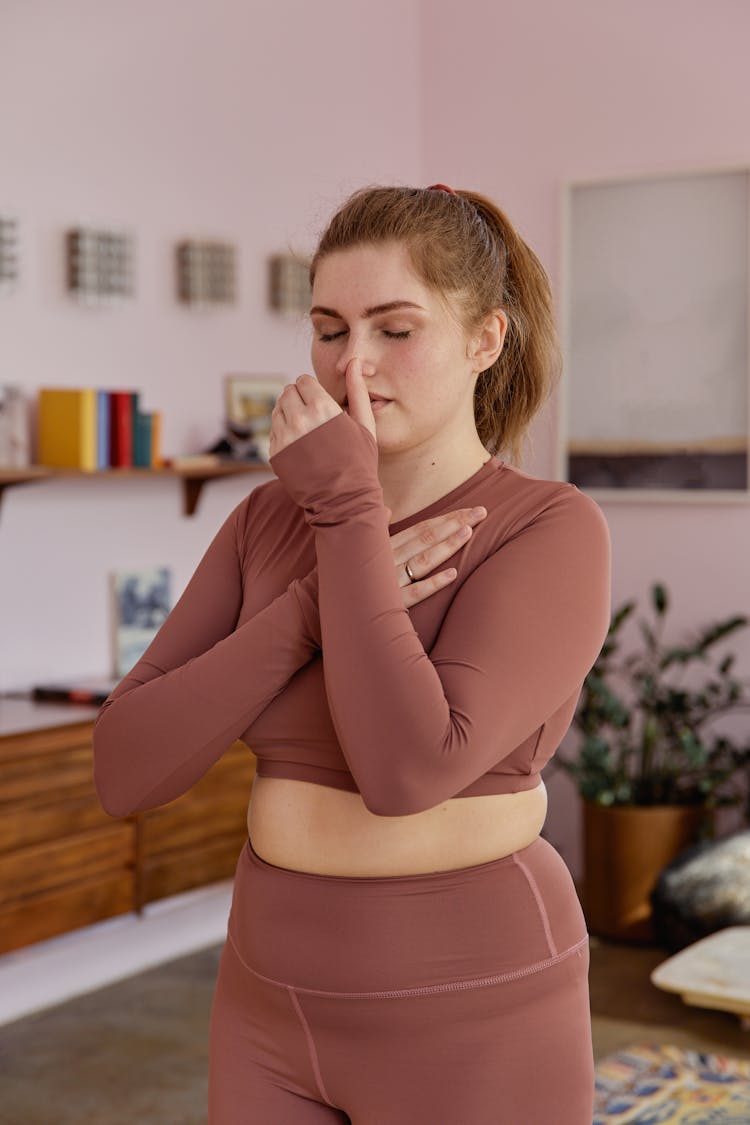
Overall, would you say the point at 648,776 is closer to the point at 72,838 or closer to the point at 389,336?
the point at 72,838

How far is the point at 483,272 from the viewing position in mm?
1517

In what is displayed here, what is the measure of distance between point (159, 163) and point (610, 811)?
2482 mm

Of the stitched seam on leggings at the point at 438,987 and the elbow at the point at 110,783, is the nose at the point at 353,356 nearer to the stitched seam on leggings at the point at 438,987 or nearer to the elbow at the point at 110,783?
the elbow at the point at 110,783

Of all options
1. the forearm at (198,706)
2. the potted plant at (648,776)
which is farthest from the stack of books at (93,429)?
the forearm at (198,706)

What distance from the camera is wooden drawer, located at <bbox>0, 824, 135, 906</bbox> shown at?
3.55 metres

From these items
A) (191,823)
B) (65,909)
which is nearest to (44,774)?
(65,909)

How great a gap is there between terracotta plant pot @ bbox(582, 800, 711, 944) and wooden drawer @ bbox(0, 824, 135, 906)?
5.11 ft

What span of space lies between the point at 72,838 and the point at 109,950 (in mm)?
750

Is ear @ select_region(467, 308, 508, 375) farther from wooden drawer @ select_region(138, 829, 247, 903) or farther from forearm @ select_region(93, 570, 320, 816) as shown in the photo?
wooden drawer @ select_region(138, 829, 247, 903)

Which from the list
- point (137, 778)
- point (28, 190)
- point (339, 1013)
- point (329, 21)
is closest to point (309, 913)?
point (339, 1013)

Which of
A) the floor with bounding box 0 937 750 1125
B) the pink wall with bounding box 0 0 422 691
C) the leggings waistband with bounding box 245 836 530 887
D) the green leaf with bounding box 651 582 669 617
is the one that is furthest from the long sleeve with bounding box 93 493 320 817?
the green leaf with bounding box 651 582 669 617

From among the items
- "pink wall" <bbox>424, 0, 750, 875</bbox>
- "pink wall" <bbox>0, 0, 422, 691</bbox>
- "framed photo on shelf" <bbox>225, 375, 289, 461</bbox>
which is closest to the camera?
"pink wall" <bbox>0, 0, 422, 691</bbox>

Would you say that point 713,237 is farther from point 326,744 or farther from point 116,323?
point 326,744

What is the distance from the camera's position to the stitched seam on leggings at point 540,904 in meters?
1.39
